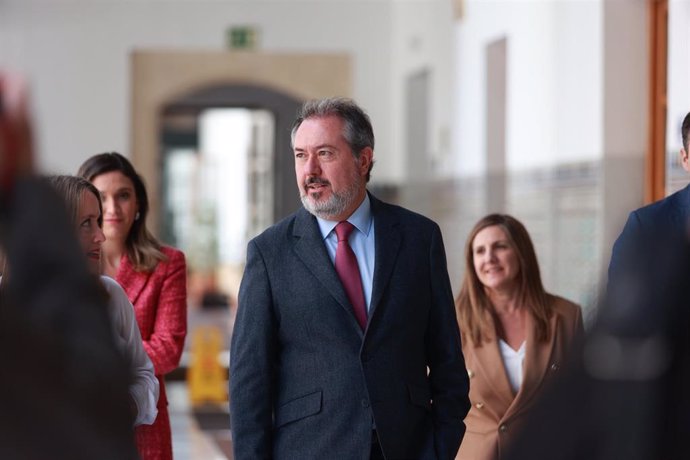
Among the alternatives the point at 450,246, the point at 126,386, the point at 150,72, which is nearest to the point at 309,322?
the point at 126,386

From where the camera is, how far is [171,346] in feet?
16.2

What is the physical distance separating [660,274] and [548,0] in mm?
8157

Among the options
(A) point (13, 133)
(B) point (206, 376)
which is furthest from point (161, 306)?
(B) point (206, 376)

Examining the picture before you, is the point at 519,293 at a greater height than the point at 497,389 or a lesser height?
greater

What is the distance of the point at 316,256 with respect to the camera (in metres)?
4.14

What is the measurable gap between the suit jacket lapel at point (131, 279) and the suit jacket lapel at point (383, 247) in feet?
3.63

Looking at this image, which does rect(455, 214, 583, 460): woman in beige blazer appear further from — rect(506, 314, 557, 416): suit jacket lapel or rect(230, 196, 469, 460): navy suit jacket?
rect(230, 196, 469, 460): navy suit jacket

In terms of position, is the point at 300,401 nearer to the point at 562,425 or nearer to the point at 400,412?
the point at 400,412

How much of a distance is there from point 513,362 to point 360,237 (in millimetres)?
1294

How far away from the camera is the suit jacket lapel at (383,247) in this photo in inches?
160

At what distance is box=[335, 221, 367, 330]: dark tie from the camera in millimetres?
4113

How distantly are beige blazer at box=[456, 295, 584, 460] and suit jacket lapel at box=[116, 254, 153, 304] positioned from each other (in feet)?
3.92

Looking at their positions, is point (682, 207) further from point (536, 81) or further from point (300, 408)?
point (536, 81)

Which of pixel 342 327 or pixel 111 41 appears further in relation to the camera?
pixel 111 41
